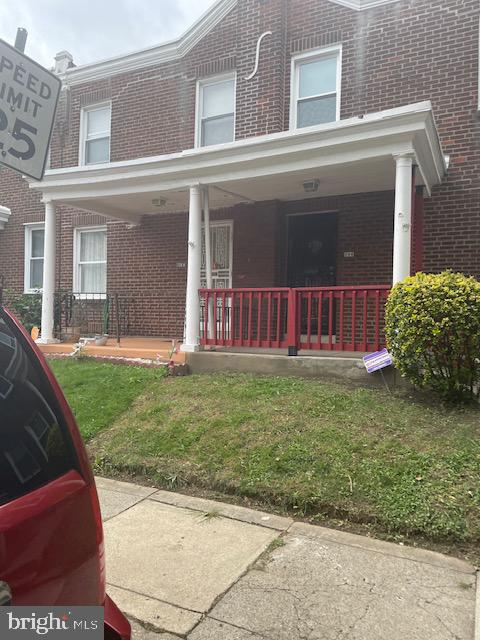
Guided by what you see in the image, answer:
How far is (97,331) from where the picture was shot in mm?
11172

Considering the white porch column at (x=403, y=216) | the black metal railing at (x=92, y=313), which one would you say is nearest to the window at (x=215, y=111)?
the black metal railing at (x=92, y=313)

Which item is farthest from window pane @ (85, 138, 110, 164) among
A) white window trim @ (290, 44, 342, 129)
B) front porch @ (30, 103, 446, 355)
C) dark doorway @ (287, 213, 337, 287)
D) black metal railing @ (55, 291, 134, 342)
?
dark doorway @ (287, 213, 337, 287)

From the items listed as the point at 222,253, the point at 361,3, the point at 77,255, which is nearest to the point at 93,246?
the point at 77,255

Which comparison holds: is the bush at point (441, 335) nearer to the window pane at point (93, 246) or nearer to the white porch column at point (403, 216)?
the white porch column at point (403, 216)

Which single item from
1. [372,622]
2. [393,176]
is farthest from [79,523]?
[393,176]

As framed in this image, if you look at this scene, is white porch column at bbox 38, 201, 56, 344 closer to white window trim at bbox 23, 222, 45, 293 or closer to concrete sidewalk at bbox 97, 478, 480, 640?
white window trim at bbox 23, 222, 45, 293

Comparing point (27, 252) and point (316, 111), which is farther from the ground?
point (316, 111)

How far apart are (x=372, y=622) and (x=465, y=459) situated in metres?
2.00

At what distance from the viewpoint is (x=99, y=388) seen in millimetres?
6961

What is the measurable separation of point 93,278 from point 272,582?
966 cm

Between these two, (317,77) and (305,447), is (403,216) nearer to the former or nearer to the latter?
(305,447)

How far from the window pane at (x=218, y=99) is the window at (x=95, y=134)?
2.46 meters

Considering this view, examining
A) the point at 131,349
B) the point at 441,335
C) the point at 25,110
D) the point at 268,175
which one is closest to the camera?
the point at 25,110

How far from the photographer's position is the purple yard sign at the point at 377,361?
602 centimetres
